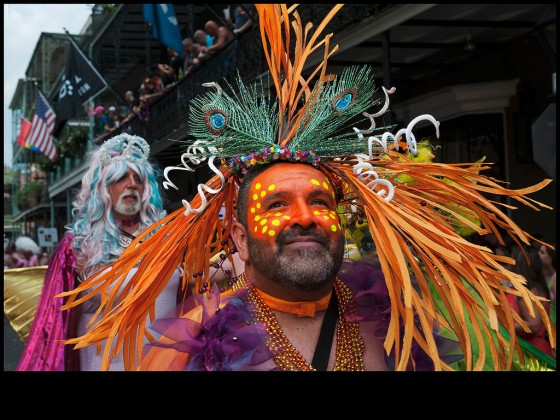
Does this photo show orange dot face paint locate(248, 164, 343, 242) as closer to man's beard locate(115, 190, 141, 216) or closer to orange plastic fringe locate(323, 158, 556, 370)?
orange plastic fringe locate(323, 158, 556, 370)

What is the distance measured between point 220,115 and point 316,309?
2.44ft

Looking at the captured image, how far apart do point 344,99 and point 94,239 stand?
1972 millimetres

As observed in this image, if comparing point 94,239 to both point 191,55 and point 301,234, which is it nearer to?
point 301,234

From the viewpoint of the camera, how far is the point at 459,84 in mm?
7449

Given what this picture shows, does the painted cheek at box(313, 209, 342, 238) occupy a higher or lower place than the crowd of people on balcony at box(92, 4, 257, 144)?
lower

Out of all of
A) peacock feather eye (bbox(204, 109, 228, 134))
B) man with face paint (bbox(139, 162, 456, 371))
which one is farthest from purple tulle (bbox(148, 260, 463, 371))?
peacock feather eye (bbox(204, 109, 228, 134))

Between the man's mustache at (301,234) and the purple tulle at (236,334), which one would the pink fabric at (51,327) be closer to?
the purple tulle at (236,334)

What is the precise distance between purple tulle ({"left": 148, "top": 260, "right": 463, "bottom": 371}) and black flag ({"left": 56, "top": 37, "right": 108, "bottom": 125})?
35.3 feet

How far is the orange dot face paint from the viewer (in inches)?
81.7

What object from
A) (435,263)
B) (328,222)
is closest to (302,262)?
(328,222)

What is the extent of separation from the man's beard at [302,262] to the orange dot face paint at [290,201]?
30 millimetres

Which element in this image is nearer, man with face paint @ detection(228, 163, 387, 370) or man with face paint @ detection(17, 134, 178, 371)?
man with face paint @ detection(228, 163, 387, 370)

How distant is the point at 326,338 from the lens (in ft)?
6.99
